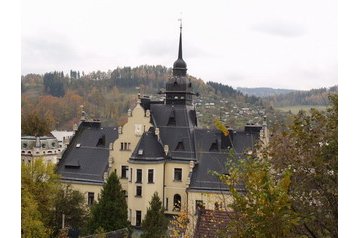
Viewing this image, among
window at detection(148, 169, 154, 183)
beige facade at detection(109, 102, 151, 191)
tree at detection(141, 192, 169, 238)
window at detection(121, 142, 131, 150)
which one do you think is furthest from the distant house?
tree at detection(141, 192, 169, 238)

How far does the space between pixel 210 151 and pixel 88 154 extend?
8657 millimetres

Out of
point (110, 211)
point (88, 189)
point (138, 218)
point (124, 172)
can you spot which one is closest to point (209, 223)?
point (110, 211)

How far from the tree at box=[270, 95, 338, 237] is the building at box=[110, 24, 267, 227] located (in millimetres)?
21852

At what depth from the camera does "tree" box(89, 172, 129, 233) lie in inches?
1043

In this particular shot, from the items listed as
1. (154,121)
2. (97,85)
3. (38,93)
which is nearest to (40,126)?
(154,121)

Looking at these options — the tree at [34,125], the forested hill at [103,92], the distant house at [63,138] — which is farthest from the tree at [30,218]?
the forested hill at [103,92]

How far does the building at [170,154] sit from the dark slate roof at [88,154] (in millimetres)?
1192

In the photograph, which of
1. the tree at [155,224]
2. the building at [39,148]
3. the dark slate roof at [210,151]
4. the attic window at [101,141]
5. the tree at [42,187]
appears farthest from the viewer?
the building at [39,148]

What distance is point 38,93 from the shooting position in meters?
96.6

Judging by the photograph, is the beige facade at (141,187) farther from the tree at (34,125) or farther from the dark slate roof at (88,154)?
the tree at (34,125)

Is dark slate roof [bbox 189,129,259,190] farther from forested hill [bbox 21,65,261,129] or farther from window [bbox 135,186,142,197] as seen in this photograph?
forested hill [bbox 21,65,261,129]

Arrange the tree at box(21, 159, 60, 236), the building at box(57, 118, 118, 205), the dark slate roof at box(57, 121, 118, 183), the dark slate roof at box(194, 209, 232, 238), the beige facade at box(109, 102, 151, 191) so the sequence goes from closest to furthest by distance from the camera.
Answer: the dark slate roof at box(194, 209, 232, 238)
the tree at box(21, 159, 60, 236)
the beige facade at box(109, 102, 151, 191)
the building at box(57, 118, 118, 205)
the dark slate roof at box(57, 121, 118, 183)

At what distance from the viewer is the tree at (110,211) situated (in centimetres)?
2650
